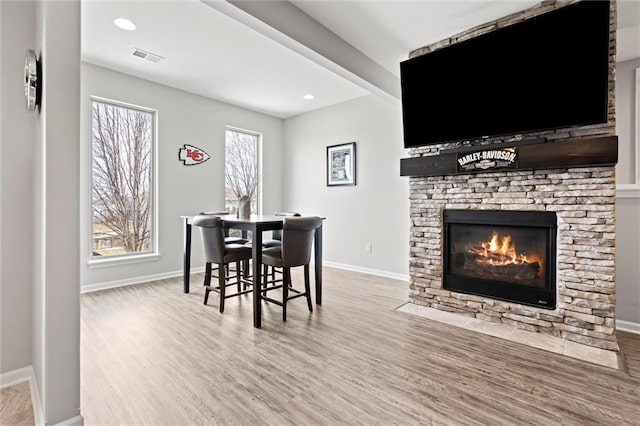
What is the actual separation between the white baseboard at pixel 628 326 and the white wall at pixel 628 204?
0.01 metres

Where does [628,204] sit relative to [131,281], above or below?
above

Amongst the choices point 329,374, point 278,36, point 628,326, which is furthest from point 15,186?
point 628,326

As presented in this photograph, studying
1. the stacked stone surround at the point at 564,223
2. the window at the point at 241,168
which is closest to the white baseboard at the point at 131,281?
the window at the point at 241,168

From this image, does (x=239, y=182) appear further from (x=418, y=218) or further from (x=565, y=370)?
(x=565, y=370)

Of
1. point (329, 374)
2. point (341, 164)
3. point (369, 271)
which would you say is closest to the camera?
point (329, 374)

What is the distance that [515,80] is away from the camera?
261 cm

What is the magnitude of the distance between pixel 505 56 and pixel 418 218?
5.35ft

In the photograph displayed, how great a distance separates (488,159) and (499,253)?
2.89 feet

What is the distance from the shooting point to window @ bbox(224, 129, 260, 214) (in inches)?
209

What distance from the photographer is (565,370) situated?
2.06 meters

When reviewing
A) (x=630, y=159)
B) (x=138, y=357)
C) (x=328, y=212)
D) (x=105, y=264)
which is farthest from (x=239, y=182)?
(x=630, y=159)

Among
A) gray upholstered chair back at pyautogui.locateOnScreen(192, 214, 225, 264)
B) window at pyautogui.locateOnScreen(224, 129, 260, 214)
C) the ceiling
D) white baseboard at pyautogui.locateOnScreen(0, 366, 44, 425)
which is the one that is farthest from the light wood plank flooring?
window at pyautogui.locateOnScreen(224, 129, 260, 214)

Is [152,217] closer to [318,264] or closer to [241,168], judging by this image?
[241,168]

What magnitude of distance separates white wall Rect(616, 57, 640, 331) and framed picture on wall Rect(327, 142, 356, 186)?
3093 mm
